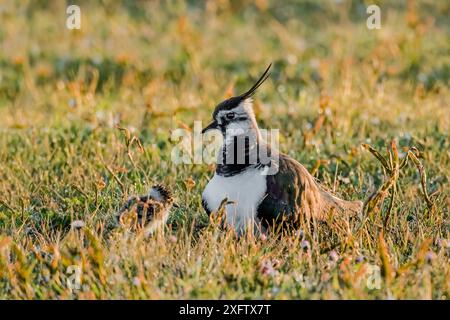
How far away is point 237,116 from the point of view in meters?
4.79

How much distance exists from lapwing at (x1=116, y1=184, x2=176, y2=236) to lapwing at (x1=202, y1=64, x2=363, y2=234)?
235 mm

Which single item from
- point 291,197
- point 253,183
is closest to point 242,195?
point 253,183

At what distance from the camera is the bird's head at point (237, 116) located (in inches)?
187

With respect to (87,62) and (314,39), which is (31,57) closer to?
(87,62)

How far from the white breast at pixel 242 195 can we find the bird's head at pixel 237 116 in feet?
0.91

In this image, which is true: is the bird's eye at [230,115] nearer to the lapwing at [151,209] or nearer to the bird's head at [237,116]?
the bird's head at [237,116]

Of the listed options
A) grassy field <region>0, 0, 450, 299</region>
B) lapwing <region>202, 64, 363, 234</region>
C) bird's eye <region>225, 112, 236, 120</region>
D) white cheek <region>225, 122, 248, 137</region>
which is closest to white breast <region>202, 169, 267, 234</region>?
lapwing <region>202, 64, 363, 234</region>

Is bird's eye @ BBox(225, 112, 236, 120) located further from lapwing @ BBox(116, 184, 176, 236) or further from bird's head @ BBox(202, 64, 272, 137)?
lapwing @ BBox(116, 184, 176, 236)

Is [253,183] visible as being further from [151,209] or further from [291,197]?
[151,209]

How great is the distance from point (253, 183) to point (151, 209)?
22.5 inches

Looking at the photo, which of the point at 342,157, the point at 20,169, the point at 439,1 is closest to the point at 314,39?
the point at 439,1

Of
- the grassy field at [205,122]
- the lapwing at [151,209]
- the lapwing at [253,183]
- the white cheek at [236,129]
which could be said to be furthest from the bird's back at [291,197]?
the lapwing at [151,209]

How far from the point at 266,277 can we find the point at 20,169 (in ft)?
7.83
